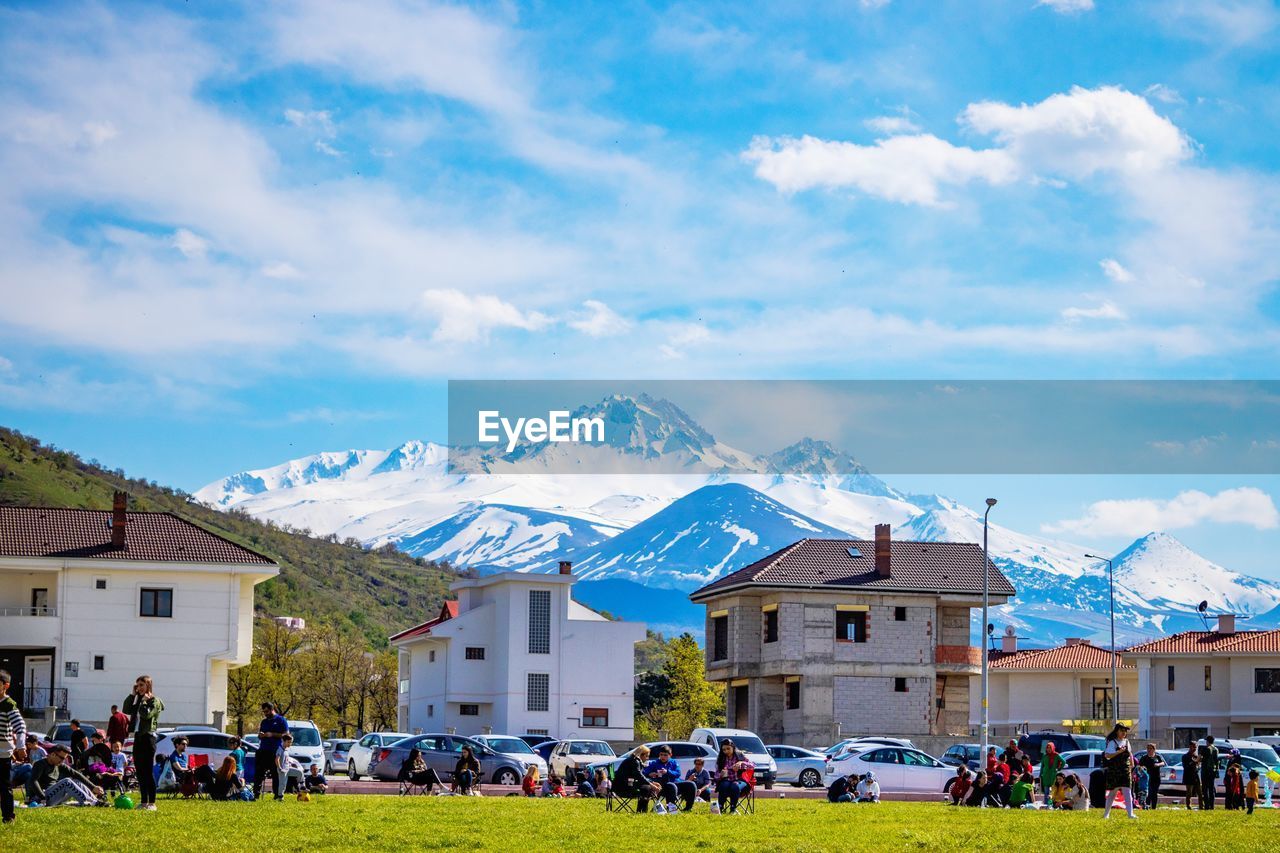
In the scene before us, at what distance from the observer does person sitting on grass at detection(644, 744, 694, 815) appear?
32375 millimetres

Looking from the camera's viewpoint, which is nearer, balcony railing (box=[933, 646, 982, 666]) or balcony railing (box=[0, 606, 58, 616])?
balcony railing (box=[0, 606, 58, 616])

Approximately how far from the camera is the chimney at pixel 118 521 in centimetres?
6725

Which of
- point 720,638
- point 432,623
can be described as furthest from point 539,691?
point 720,638

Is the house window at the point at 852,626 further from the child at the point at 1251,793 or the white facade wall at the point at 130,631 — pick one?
the child at the point at 1251,793

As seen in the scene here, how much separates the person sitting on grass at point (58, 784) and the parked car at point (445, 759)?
679 inches

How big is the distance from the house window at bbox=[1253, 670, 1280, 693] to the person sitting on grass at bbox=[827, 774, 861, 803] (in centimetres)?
5596

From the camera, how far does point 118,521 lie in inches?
2675

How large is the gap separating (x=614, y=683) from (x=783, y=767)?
29381 mm

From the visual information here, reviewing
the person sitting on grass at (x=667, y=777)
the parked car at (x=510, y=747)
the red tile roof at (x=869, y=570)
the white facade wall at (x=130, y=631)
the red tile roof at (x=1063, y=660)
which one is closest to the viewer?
the person sitting on grass at (x=667, y=777)

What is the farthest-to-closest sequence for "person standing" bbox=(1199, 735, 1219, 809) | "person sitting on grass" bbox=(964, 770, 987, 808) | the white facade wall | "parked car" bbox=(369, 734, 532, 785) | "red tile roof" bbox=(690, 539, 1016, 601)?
"red tile roof" bbox=(690, 539, 1016, 601) < the white facade wall < "parked car" bbox=(369, 734, 532, 785) < "person standing" bbox=(1199, 735, 1219, 809) < "person sitting on grass" bbox=(964, 770, 987, 808)

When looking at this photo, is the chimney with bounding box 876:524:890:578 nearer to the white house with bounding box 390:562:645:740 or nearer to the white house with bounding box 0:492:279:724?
the white house with bounding box 390:562:645:740

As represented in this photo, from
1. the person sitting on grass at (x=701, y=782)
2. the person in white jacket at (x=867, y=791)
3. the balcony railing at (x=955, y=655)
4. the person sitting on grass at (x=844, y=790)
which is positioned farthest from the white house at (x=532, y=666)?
the person sitting on grass at (x=701, y=782)

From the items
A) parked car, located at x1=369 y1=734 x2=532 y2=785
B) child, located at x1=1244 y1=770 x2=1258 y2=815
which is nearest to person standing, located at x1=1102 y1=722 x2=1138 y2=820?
child, located at x1=1244 y1=770 x2=1258 y2=815

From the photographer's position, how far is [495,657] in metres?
80.1
